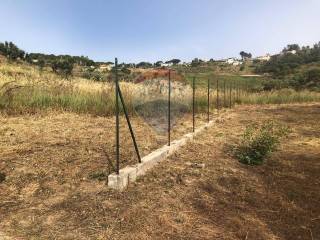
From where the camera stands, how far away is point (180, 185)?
4848mm

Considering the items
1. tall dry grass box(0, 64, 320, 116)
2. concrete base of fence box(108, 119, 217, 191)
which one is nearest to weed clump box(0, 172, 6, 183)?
concrete base of fence box(108, 119, 217, 191)

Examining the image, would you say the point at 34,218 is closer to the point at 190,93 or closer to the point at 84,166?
the point at 84,166

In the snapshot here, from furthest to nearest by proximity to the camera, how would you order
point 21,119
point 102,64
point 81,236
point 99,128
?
point 102,64 < point 21,119 < point 99,128 < point 81,236

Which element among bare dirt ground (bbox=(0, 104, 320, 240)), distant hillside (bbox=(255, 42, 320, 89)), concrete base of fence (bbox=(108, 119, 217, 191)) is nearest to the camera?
bare dirt ground (bbox=(0, 104, 320, 240))

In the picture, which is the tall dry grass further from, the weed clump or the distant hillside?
the distant hillside

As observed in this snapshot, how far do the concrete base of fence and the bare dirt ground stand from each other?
0.28ft

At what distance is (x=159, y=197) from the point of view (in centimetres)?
438

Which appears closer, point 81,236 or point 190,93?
point 81,236

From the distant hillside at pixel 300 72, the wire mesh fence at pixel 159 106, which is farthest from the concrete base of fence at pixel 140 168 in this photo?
the distant hillside at pixel 300 72

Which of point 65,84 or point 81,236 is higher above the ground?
point 65,84

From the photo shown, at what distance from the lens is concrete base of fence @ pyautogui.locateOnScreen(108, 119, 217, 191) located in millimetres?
4426

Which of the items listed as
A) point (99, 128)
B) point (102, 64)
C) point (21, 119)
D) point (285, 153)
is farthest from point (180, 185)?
point (102, 64)

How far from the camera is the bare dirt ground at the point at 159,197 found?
3.69 meters

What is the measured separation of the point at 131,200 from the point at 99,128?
3779 millimetres
